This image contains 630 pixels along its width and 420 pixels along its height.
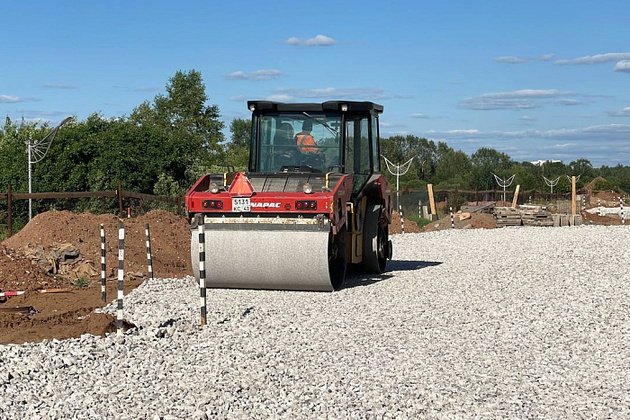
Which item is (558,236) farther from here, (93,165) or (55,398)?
(55,398)

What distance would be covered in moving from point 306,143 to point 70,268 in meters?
6.18

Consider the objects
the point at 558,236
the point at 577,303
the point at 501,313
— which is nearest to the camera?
the point at 501,313

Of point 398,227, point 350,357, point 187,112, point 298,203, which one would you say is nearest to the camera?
point 350,357

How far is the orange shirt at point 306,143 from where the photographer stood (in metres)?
16.7

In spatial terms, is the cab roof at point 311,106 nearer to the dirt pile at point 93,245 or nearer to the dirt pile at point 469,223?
the dirt pile at point 93,245

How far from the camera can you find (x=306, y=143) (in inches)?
659

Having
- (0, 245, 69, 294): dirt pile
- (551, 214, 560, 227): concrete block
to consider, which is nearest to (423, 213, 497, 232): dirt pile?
(551, 214, 560, 227): concrete block

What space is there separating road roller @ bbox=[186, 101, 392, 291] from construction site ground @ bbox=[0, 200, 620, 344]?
2.12 meters

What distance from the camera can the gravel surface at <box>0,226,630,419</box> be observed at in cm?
771

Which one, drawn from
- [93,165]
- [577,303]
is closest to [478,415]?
[577,303]

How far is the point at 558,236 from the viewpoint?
28.9 metres

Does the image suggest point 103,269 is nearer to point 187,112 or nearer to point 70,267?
point 70,267

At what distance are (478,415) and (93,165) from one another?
33142mm

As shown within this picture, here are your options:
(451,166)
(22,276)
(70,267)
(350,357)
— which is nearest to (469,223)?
(70,267)
